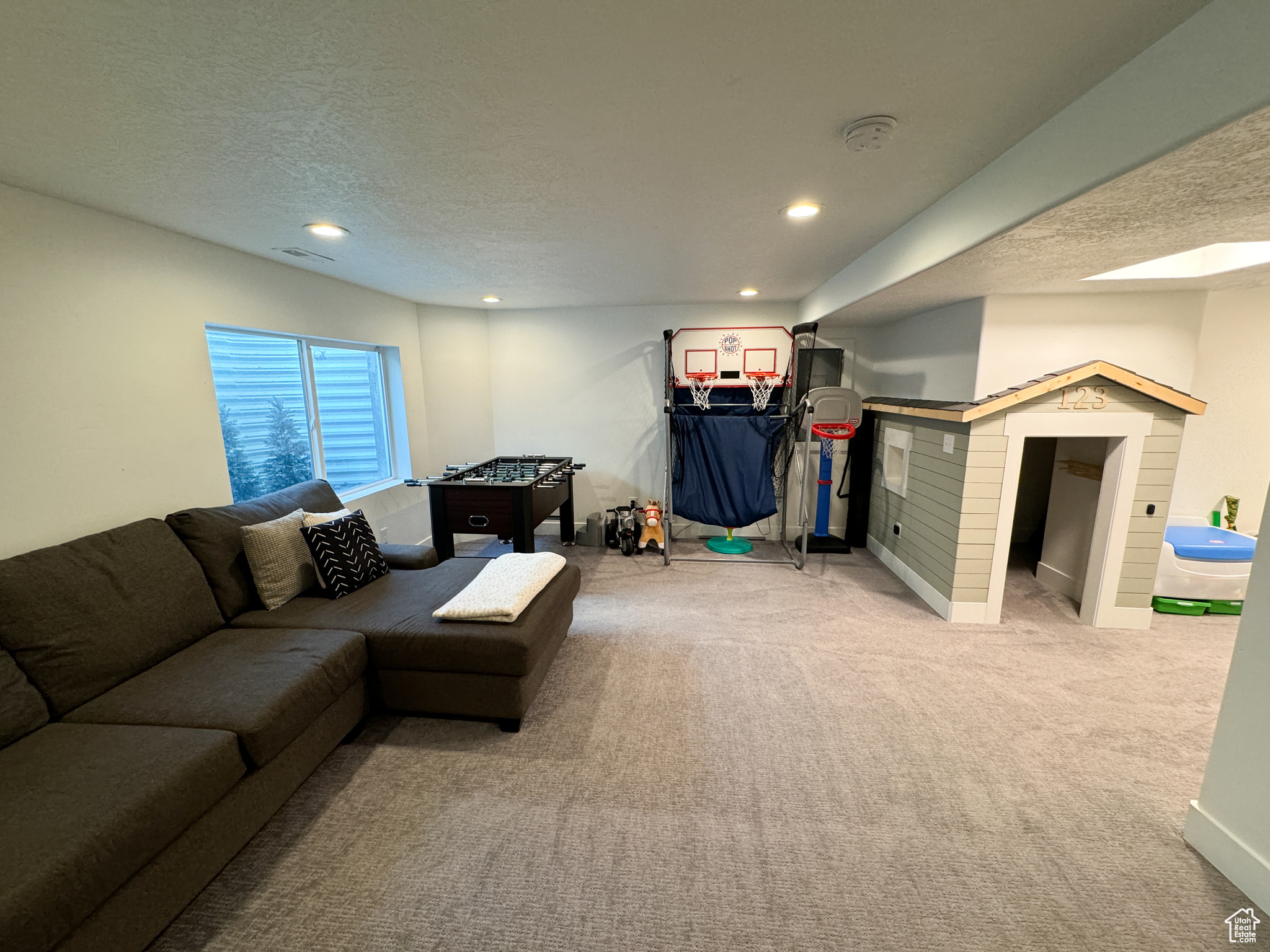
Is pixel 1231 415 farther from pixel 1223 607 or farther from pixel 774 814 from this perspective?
pixel 774 814

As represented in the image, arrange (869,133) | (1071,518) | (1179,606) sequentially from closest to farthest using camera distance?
(869,133), (1179,606), (1071,518)

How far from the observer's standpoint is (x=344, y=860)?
5.14 ft

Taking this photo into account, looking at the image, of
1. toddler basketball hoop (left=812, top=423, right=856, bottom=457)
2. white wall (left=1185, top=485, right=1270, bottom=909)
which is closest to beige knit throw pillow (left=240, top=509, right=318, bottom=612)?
toddler basketball hoop (left=812, top=423, right=856, bottom=457)

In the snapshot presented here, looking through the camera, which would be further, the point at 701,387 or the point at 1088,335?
the point at 701,387

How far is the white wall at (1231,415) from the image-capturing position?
10.0 ft

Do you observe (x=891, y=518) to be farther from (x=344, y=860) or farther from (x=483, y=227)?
(x=344, y=860)

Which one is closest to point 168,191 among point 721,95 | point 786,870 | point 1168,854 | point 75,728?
point 75,728

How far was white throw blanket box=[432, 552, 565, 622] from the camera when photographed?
2127 mm

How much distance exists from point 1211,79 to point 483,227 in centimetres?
227

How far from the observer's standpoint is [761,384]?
4492 mm

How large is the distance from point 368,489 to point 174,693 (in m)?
2.40

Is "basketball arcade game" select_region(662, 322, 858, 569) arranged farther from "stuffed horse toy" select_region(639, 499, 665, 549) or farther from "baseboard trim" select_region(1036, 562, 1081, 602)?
"baseboard trim" select_region(1036, 562, 1081, 602)

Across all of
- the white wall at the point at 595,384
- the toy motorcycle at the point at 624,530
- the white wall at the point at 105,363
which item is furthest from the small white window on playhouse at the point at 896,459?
the white wall at the point at 105,363

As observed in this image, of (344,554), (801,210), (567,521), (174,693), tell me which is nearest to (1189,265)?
(801,210)
